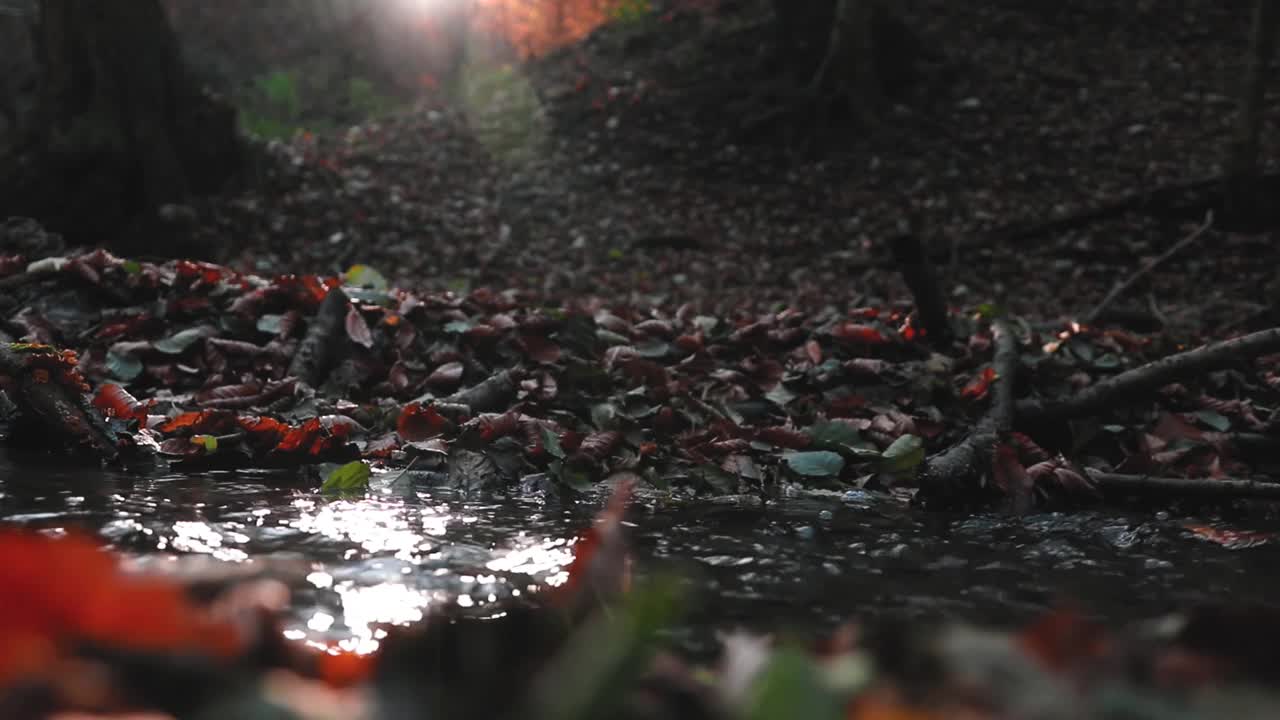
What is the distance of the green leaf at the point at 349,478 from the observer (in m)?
2.50

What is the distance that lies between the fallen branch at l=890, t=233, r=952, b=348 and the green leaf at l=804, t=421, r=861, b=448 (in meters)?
0.97

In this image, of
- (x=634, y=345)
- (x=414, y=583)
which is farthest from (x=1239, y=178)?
(x=414, y=583)

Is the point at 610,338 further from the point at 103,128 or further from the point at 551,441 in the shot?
the point at 103,128

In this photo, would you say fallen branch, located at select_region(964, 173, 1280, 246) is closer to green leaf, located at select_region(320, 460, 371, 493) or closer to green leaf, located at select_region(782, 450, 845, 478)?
green leaf, located at select_region(782, 450, 845, 478)

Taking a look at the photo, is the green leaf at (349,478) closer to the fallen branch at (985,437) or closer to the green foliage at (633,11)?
the fallen branch at (985,437)

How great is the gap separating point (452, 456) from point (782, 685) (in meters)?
2.28

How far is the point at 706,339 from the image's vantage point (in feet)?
13.6

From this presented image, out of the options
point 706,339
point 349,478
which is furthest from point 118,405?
point 706,339

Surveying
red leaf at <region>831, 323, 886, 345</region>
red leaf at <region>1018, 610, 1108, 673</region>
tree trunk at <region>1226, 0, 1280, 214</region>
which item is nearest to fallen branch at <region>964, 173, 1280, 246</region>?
tree trunk at <region>1226, 0, 1280, 214</region>

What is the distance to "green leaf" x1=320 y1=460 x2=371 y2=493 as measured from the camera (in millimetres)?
2498

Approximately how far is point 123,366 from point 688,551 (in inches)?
91.7

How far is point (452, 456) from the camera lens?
280 cm

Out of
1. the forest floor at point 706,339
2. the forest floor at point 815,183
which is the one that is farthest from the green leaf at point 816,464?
the forest floor at point 815,183

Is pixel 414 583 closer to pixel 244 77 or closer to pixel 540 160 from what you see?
pixel 540 160
